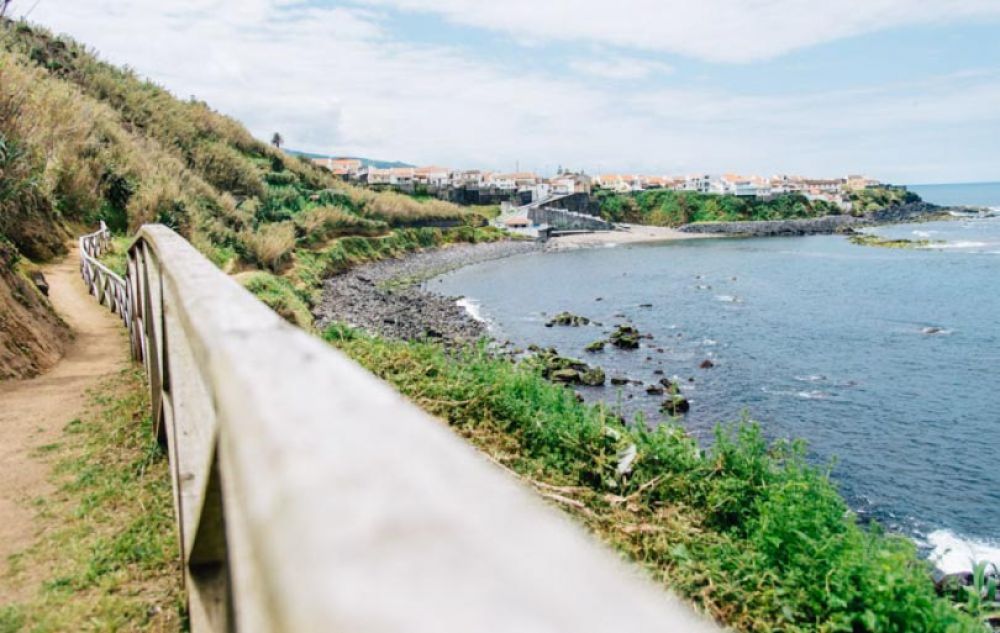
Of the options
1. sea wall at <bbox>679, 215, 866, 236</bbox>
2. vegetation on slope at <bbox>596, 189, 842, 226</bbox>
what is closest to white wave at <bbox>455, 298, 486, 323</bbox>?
sea wall at <bbox>679, 215, 866, 236</bbox>

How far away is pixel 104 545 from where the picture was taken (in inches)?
167

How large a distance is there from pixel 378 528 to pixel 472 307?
37.5 meters

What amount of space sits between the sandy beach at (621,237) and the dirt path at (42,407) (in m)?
63.7

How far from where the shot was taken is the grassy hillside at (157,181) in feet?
49.0

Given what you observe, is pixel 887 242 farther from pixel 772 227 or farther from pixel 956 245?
pixel 772 227

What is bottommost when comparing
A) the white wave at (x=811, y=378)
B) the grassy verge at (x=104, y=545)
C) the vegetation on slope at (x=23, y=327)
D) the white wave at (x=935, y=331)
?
the white wave at (x=811, y=378)

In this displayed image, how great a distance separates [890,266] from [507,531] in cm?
6488

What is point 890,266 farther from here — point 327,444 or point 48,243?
point 327,444

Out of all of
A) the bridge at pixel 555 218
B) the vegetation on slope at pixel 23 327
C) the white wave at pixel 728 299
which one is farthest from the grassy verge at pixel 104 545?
the bridge at pixel 555 218

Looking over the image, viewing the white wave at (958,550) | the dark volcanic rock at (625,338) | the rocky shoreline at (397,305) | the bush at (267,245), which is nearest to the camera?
the white wave at (958,550)

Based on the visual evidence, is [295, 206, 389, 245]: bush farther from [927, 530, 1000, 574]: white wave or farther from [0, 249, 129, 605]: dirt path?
[927, 530, 1000, 574]: white wave

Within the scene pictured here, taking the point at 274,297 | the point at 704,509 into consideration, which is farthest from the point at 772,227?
the point at 704,509

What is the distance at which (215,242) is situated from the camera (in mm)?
27844

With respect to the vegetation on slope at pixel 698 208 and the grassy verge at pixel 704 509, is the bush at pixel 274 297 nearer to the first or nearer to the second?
the grassy verge at pixel 704 509
